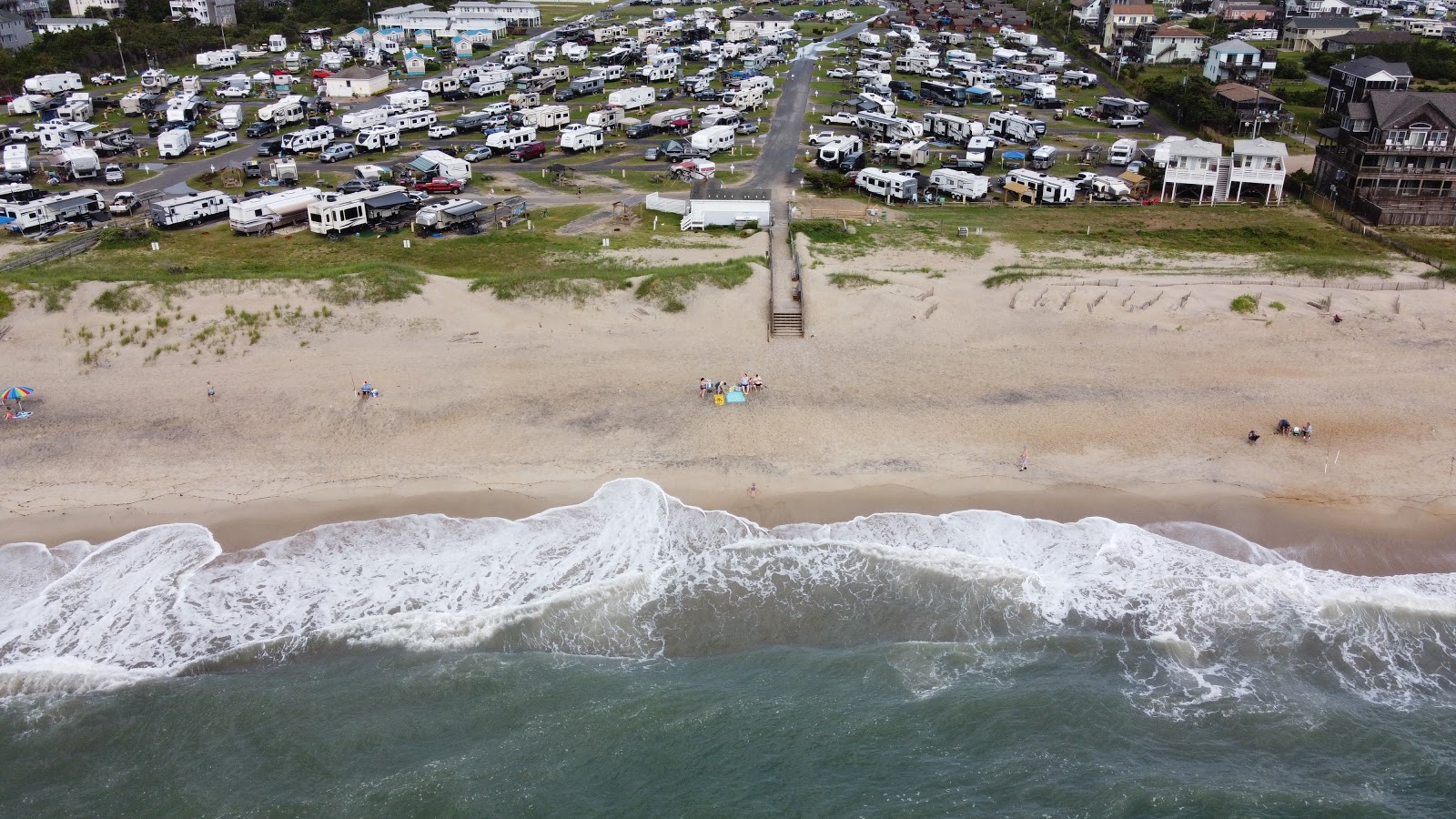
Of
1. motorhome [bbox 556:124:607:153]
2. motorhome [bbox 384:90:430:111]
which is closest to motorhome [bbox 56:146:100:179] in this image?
motorhome [bbox 384:90:430:111]

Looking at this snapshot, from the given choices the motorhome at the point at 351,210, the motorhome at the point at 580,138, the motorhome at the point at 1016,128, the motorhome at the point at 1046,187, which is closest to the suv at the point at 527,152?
the motorhome at the point at 580,138

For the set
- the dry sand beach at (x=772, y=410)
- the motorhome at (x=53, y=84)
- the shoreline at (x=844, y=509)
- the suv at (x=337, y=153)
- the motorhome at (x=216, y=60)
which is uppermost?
the motorhome at (x=216, y=60)

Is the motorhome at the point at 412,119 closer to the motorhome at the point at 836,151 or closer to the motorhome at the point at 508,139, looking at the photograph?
the motorhome at the point at 508,139

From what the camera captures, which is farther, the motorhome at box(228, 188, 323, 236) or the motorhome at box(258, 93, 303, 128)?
the motorhome at box(258, 93, 303, 128)

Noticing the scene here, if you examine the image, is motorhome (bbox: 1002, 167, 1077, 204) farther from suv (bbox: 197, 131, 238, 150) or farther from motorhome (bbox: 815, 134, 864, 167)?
suv (bbox: 197, 131, 238, 150)

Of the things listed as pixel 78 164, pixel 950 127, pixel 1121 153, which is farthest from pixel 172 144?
pixel 1121 153
